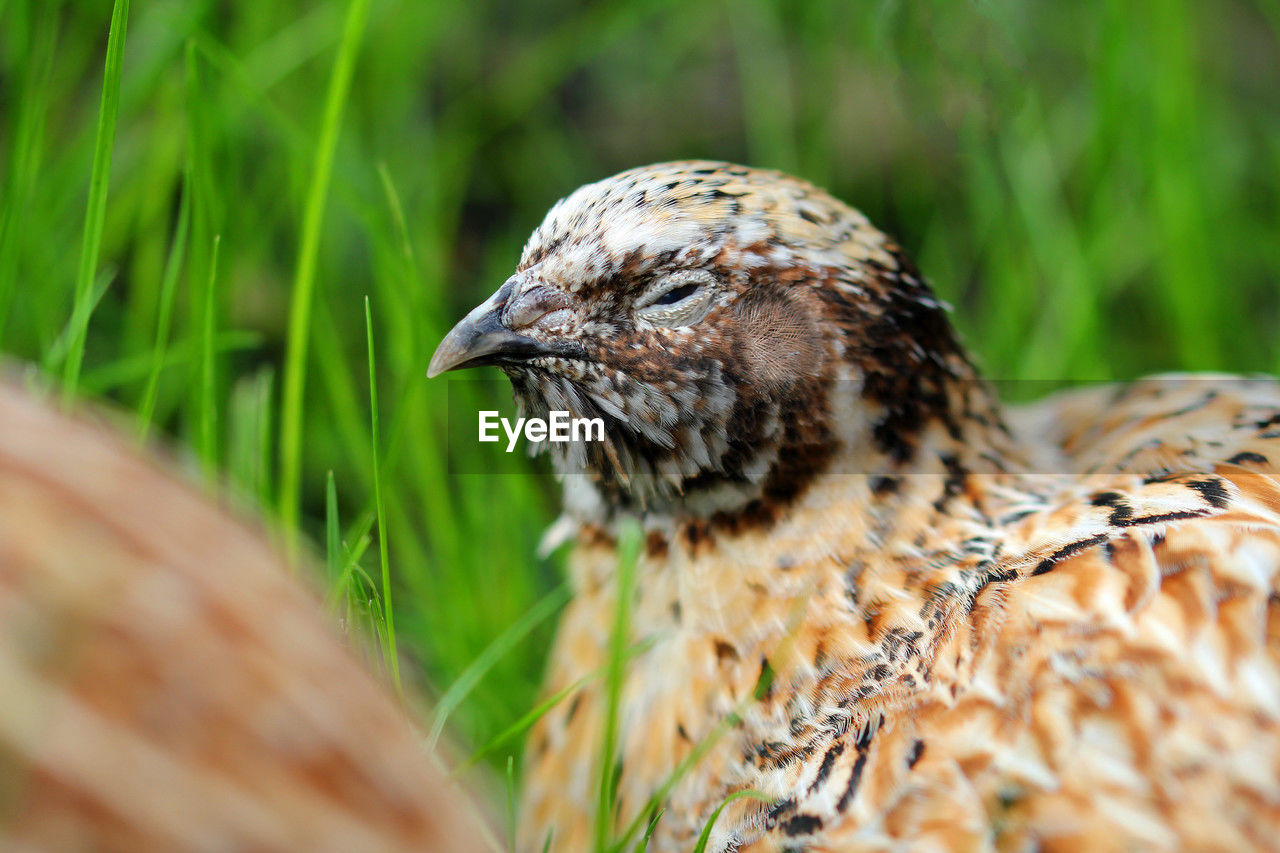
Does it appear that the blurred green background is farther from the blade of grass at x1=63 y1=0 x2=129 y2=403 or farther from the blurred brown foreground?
the blurred brown foreground

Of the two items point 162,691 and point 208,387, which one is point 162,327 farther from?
point 162,691

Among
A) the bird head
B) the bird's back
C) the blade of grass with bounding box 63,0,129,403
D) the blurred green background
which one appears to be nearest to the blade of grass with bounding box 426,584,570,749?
the blurred green background

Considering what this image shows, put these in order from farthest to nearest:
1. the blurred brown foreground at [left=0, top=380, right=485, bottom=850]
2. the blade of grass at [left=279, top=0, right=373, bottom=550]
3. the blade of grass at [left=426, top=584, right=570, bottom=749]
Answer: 1. the blade of grass at [left=279, top=0, right=373, bottom=550]
2. the blade of grass at [left=426, top=584, right=570, bottom=749]
3. the blurred brown foreground at [left=0, top=380, right=485, bottom=850]

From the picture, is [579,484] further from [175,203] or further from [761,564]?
[175,203]

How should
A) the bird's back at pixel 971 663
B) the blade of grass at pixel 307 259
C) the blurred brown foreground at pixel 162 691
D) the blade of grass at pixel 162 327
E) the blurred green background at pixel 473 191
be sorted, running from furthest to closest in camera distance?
the blurred green background at pixel 473 191 < the blade of grass at pixel 307 259 < the blade of grass at pixel 162 327 < the bird's back at pixel 971 663 < the blurred brown foreground at pixel 162 691

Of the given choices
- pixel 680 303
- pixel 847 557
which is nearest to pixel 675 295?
pixel 680 303

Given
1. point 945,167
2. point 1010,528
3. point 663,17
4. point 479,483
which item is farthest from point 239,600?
point 945,167

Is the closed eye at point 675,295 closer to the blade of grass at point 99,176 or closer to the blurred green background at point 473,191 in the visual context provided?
the blurred green background at point 473,191

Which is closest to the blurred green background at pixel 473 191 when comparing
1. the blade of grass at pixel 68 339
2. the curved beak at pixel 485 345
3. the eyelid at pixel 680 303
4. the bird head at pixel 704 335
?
the blade of grass at pixel 68 339
